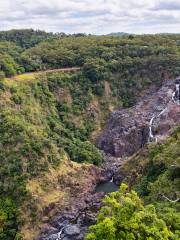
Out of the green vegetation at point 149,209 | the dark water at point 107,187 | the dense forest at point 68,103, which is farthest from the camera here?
the dark water at point 107,187

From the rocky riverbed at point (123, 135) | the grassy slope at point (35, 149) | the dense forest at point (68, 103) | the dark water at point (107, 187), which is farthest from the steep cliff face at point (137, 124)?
the dark water at point (107, 187)

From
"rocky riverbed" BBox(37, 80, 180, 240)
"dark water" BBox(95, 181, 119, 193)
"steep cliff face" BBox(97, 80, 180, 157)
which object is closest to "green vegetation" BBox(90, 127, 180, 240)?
"rocky riverbed" BBox(37, 80, 180, 240)

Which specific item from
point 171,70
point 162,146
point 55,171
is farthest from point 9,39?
point 162,146

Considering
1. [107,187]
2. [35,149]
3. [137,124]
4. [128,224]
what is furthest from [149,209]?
[137,124]

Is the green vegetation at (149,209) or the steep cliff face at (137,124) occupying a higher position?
the green vegetation at (149,209)

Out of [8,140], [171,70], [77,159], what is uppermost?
[171,70]

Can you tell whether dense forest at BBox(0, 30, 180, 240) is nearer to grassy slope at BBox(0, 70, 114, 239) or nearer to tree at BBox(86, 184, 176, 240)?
grassy slope at BBox(0, 70, 114, 239)

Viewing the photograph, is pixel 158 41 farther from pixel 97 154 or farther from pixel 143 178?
pixel 143 178

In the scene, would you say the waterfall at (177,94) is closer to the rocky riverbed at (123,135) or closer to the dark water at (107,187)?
the rocky riverbed at (123,135)
